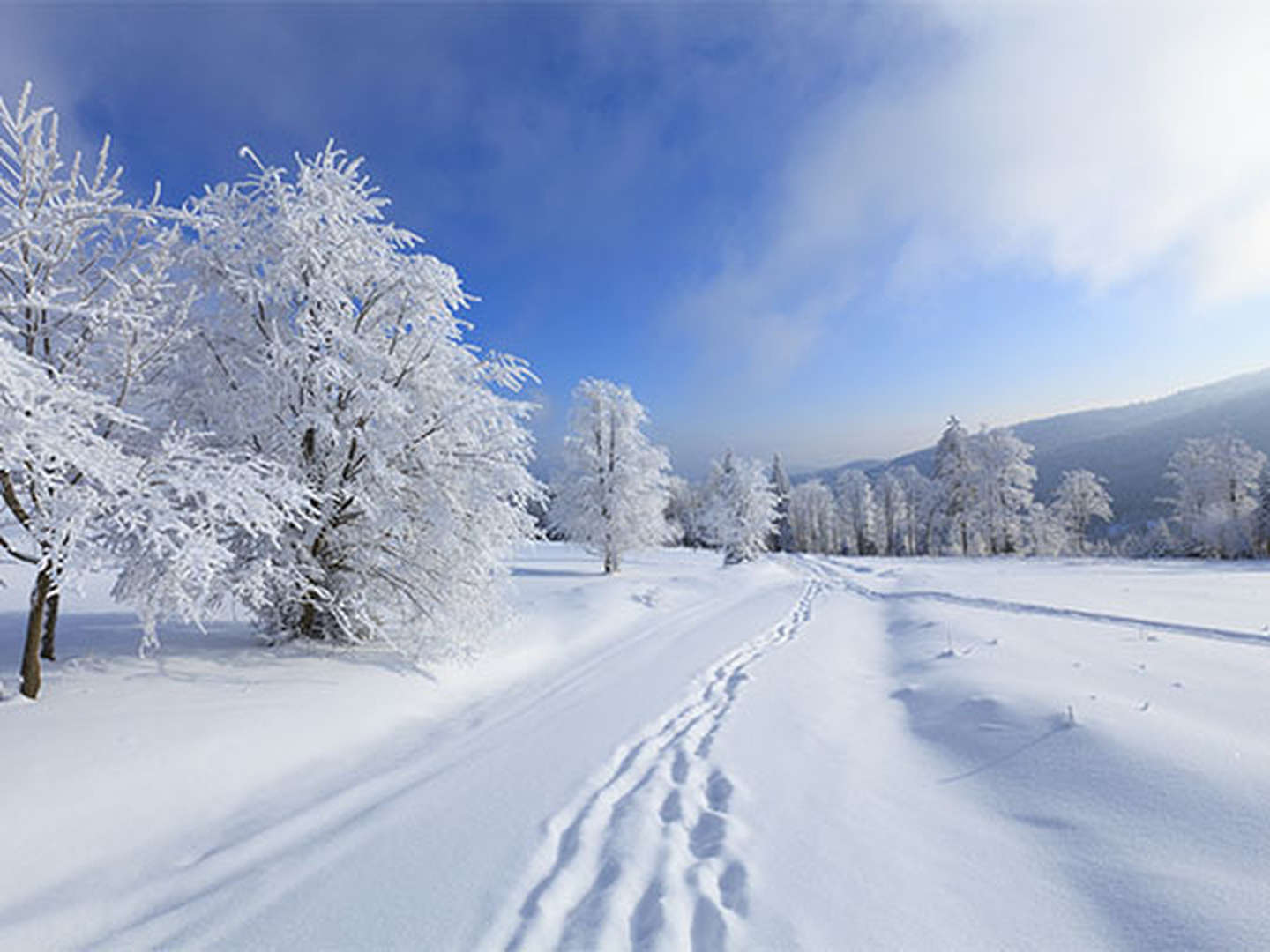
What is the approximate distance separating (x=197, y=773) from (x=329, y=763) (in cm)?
109

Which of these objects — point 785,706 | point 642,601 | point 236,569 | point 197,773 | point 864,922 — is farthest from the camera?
point 642,601

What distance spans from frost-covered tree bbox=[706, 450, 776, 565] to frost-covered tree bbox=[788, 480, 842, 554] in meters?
40.3

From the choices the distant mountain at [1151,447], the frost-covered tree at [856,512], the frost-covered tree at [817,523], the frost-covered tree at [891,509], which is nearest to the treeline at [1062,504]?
the frost-covered tree at [891,509]

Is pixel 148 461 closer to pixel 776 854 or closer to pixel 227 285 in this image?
pixel 227 285

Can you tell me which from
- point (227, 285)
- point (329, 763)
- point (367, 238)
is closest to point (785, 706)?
point (329, 763)

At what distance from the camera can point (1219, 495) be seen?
35719mm

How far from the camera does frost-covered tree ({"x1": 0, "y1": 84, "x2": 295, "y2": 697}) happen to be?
422 cm

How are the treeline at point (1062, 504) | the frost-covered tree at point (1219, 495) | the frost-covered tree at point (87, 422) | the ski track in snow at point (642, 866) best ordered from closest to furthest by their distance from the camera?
the ski track in snow at point (642, 866) < the frost-covered tree at point (87, 422) < the frost-covered tree at point (1219, 495) < the treeline at point (1062, 504)

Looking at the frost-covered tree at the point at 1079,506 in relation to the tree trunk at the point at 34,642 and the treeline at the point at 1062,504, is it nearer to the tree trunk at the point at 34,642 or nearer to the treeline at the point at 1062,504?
the treeline at the point at 1062,504

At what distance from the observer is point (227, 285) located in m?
7.30

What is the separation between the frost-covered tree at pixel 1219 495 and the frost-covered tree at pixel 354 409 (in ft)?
158

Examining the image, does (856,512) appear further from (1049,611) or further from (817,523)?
(1049,611)

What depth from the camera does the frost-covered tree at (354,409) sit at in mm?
7199

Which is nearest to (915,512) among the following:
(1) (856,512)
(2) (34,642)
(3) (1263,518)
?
(1) (856,512)
